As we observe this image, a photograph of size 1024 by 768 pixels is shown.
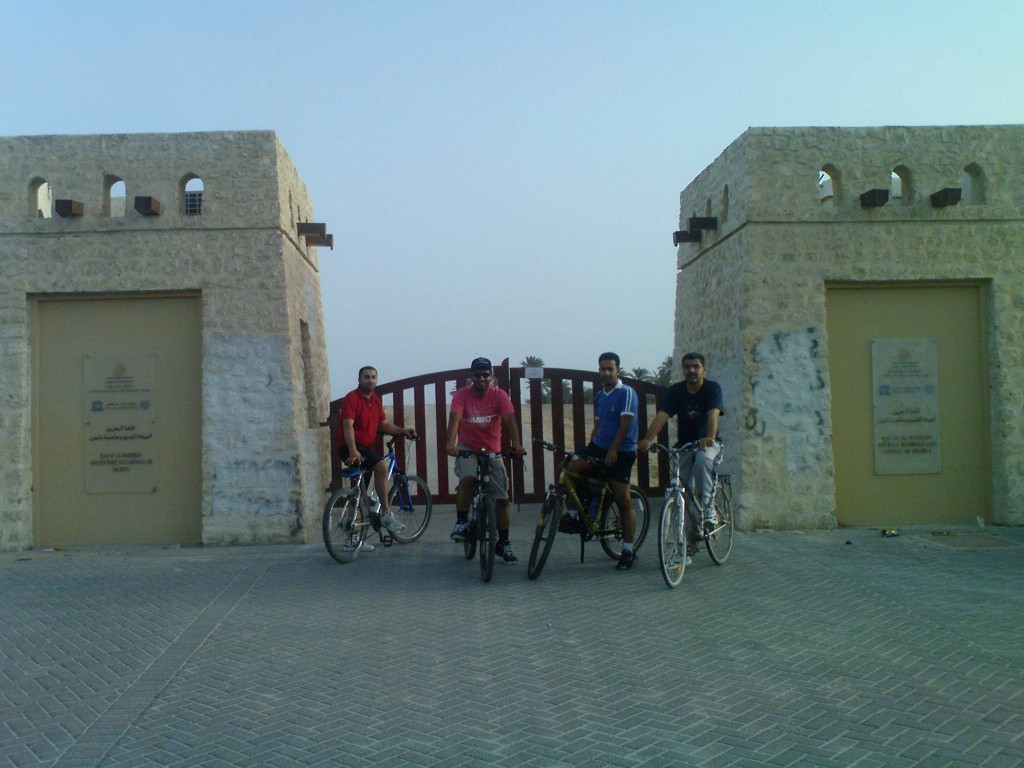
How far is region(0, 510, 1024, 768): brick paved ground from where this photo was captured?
4578mm

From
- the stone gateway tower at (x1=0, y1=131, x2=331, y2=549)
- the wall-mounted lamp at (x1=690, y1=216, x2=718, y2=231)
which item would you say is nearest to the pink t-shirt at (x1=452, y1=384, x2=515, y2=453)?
the stone gateway tower at (x1=0, y1=131, x2=331, y2=549)

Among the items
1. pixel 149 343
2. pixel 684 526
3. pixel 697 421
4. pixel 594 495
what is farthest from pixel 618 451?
pixel 149 343

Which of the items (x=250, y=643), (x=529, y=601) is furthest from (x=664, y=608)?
(x=250, y=643)

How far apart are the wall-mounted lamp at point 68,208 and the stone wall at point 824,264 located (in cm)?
728

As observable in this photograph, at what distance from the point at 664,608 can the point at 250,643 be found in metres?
2.97

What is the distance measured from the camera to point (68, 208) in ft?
34.1

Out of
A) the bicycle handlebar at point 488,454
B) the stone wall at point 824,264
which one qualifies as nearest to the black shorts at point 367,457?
the bicycle handlebar at point 488,454

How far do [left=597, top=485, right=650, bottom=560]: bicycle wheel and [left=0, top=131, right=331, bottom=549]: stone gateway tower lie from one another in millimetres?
3546

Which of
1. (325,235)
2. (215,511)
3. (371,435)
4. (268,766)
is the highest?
(325,235)

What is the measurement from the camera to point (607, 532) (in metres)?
8.73

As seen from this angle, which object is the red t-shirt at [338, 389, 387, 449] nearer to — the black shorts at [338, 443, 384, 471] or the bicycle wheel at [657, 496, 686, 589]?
the black shorts at [338, 443, 384, 471]

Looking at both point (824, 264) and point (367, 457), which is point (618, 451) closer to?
point (367, 457)

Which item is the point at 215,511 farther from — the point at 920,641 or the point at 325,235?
the point at 920,641

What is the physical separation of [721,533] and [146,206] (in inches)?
270
